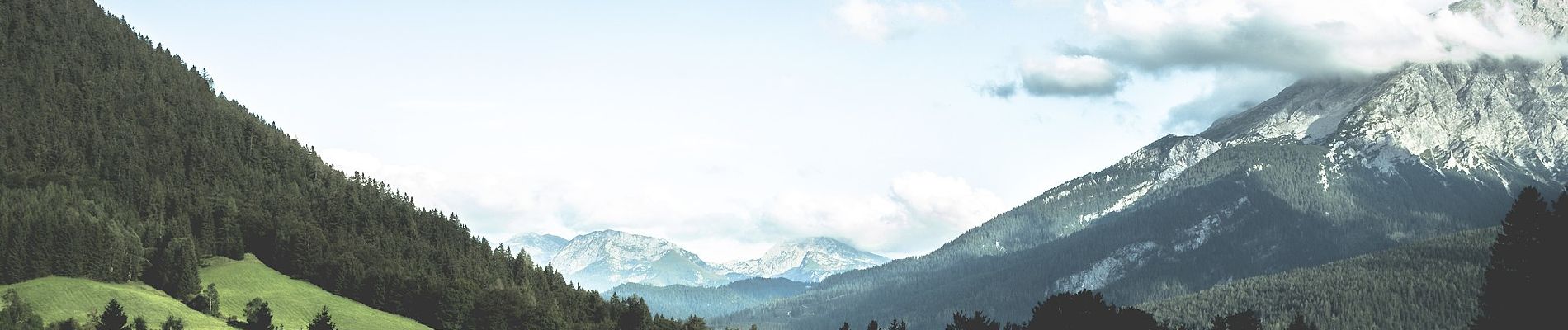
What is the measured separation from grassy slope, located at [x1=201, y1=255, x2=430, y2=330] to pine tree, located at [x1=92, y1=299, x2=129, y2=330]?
106ft

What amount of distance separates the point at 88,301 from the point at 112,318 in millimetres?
21972

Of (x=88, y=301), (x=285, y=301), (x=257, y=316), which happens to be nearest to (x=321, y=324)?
(x=257, y=316)

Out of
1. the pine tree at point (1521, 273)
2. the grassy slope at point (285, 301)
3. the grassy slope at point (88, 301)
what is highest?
the grassy slope at point (285, 301)

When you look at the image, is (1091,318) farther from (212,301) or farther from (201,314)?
(212,301)

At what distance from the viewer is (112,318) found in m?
137

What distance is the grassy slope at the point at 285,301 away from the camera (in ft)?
586

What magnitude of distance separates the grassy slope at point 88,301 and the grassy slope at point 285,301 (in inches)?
491

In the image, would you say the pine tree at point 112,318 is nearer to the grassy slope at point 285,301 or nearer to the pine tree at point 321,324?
the pine tree at point 321,324

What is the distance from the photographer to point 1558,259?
107 meters

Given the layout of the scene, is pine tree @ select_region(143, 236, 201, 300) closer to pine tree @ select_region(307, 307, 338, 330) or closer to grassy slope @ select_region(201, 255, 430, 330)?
grassy slope @ select_region(201, 255, 430, 330)

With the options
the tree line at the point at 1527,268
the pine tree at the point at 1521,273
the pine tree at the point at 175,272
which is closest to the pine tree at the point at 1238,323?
the tree line at the point at 1527,268

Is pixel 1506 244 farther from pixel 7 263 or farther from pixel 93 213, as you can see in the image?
pixel 93 213

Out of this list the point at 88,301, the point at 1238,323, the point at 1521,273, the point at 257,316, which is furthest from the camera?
the point at 1238,323

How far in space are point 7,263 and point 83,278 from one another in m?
9.19
